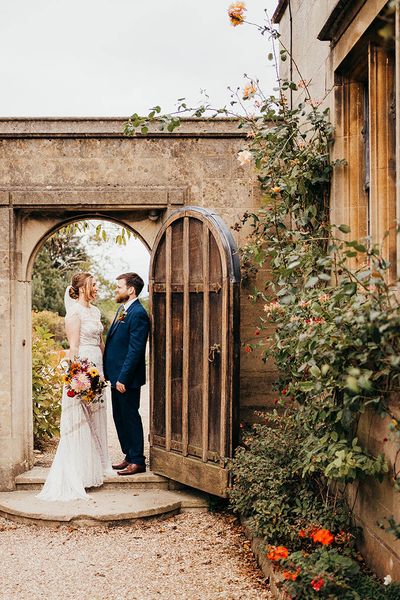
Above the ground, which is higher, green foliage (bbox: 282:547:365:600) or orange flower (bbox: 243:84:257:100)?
orange flower (bbox: 243:84:257:100)

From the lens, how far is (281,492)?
4.75m

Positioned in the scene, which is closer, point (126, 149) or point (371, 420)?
point (371, 420)

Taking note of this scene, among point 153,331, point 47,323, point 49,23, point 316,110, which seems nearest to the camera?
point 316,110

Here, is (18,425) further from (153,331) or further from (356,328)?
(356,328)

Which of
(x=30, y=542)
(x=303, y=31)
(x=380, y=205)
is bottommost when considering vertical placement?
(x=30, y=542)

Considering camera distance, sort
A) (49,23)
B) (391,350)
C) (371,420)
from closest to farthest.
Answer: (391,350)
(371,420)
(49,23)

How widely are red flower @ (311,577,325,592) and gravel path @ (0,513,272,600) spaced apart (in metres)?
0.83

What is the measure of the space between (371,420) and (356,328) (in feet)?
2.98

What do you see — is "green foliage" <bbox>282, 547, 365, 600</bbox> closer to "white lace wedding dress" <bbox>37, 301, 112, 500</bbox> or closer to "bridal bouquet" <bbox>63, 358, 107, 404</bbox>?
"white lace wedding dress" <bbox>37, 301, 112, 500</bbox>

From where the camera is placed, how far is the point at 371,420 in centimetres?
409

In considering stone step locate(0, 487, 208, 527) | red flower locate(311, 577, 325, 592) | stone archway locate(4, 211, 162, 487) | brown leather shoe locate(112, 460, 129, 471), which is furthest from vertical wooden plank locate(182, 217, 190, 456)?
red flower locate(311, 577, 325, 592)

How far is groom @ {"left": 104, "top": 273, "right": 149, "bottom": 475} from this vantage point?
6434 mm

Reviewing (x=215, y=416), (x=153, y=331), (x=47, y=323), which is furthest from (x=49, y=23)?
(x=215, y=416)

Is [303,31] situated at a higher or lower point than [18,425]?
higher
